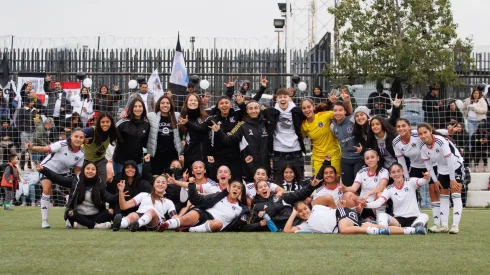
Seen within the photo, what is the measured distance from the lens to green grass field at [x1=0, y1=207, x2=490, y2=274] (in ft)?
25.4

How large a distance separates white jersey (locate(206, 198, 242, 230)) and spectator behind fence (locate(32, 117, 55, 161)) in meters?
8.91

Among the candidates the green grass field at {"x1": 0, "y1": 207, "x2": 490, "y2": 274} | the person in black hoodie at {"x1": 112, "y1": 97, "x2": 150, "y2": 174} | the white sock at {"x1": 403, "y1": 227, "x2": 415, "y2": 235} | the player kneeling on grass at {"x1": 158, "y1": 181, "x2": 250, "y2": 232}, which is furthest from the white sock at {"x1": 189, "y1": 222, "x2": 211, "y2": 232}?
the white sock at {"x1": 403, "y1": 227, "x2": 415, "y2": 235}

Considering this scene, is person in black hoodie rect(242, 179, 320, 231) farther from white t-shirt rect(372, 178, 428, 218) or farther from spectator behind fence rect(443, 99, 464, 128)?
spectator behind fence rect(443, 99, 464, 128)

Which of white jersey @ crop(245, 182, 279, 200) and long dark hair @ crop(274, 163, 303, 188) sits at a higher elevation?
long dark hair @ crop(274, 163, 303, 188)

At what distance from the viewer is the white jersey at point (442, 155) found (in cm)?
1196

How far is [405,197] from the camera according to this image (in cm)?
1220

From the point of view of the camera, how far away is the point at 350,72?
24.2 meters

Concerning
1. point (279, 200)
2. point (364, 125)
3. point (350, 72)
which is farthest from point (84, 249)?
point (350, 72)

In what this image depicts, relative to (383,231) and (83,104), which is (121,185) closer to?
(383,231)

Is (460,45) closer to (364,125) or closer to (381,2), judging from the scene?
(381,2)

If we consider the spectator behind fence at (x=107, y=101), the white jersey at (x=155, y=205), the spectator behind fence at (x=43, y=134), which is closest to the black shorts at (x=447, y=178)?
the white jersey at (x=155, y=205)

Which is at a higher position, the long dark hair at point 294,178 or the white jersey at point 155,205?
the long dark hair at point 294,178

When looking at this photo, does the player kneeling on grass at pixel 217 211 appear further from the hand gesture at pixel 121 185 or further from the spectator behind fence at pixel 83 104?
the spectator behind fence at pixel 83 104

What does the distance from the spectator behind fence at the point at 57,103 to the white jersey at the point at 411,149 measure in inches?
393
